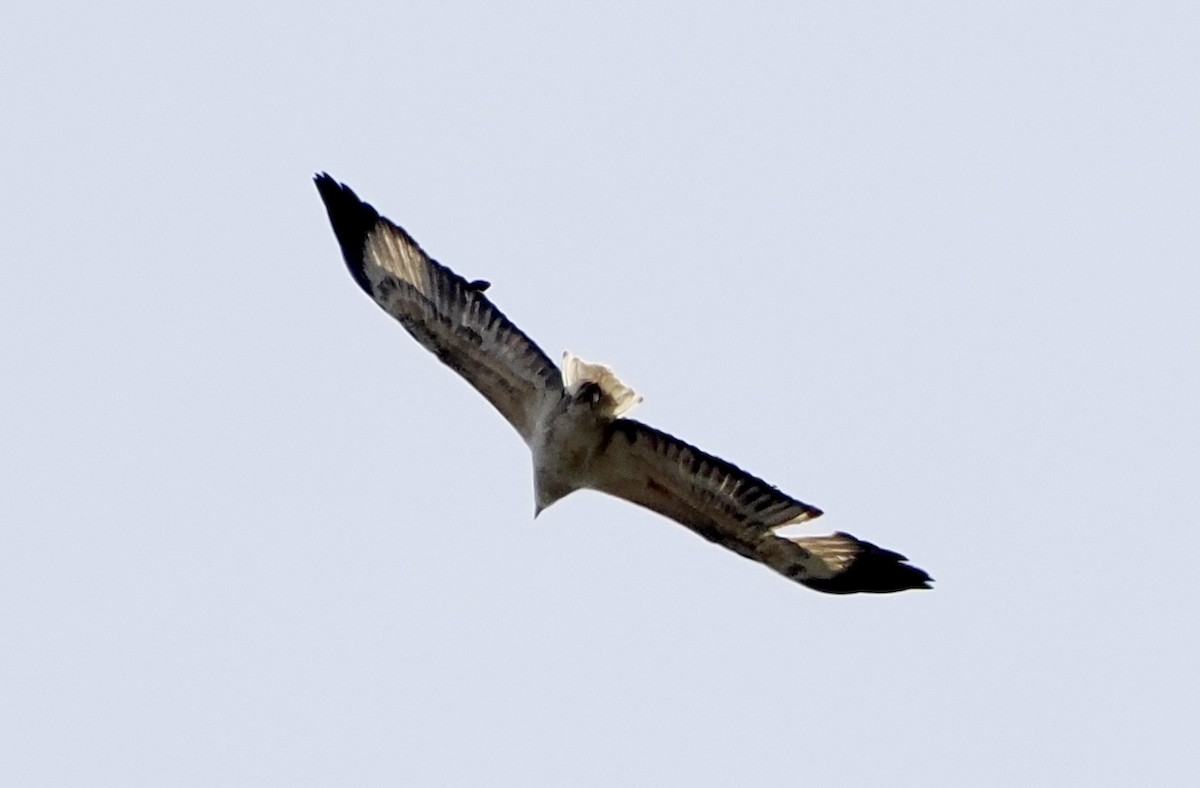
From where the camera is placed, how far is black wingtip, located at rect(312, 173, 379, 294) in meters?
12.2

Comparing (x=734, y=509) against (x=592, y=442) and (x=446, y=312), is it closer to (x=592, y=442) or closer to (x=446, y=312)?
(x=592, y=442)

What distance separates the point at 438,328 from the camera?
11758 mm

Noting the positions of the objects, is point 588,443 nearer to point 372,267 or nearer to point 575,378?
point 575,378

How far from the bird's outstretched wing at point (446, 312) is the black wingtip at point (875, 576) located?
2210 mm

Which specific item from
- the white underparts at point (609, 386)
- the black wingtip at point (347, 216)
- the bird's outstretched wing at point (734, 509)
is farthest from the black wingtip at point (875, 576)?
the black wingtip at point (347, 216)

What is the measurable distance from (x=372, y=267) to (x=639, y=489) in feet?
8.03

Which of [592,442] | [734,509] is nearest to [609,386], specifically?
[592,442]

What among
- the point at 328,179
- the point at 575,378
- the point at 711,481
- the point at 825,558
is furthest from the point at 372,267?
the point at 825,558

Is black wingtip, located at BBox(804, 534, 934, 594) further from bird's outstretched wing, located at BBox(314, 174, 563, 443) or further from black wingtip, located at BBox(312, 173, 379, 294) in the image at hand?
black wingtip, located at BBox(312, 173, 379, 294)

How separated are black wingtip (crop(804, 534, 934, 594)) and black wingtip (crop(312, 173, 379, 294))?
3.87 m

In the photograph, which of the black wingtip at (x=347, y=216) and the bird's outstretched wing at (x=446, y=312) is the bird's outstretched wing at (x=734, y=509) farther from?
the black wingtip at (x=347, y=216)

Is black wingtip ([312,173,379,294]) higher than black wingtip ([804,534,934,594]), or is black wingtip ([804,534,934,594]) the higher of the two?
black wingtip ([312,173,379,294])

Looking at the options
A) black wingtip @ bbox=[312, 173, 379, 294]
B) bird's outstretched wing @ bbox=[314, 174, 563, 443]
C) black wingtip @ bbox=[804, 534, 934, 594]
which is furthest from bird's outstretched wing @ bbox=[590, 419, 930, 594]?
black wingtip @ bbox=[312, 173, 379, 294]

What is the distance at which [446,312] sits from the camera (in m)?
11.7
